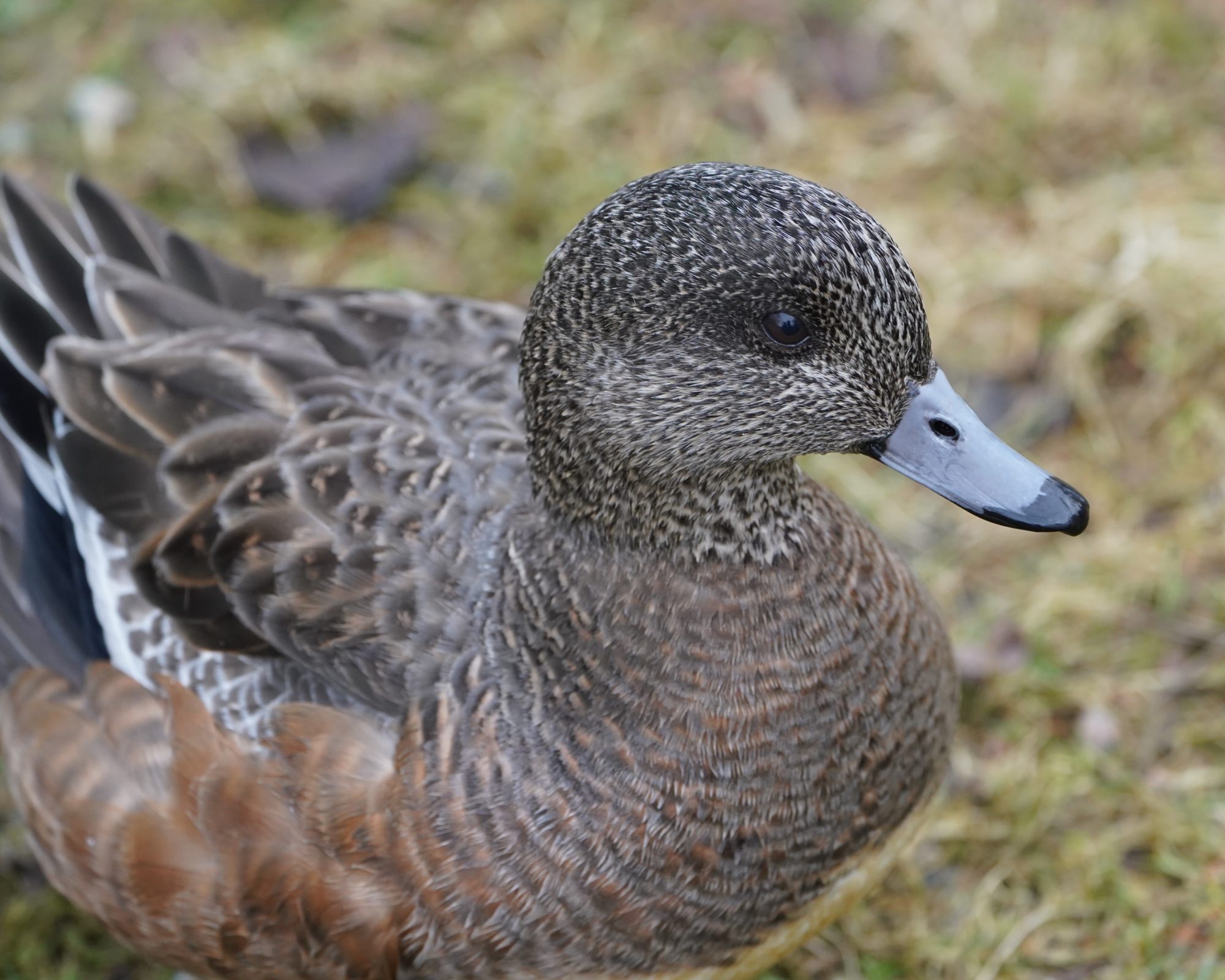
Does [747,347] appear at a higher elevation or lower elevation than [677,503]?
higher

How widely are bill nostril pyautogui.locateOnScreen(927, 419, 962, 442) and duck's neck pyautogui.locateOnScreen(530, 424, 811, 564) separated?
0.74ft

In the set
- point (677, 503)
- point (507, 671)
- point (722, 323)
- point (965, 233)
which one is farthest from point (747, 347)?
point (965, 233)

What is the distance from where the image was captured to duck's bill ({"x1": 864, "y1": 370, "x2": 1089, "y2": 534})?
2.03 m

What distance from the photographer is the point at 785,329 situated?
6.56 ft

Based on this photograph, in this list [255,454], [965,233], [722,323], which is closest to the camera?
[722,323]

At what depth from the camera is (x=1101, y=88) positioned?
14.0 ft

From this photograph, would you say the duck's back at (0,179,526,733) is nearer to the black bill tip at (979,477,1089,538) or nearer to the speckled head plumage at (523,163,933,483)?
the speckled head plumage at (523,163,933,483)

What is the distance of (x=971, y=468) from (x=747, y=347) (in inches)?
13.6

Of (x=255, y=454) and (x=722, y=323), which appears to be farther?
(x=255, y=454)

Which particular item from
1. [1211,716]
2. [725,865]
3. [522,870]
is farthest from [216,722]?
[1211,716]

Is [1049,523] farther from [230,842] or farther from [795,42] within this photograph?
[795,42]

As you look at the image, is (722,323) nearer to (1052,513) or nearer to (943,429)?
(943,429)

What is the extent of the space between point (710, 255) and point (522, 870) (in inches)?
35.4

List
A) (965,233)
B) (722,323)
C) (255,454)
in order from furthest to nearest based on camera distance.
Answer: (965,233), (255,454), (722,323)
